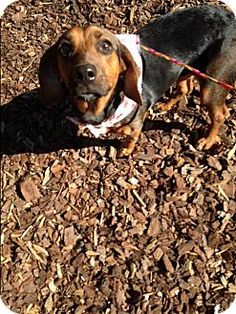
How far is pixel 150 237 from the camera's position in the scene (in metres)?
5.16

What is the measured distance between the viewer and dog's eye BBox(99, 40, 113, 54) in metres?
4.29

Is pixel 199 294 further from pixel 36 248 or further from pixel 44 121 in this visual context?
pixel 44 121

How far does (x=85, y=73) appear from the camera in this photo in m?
4.05

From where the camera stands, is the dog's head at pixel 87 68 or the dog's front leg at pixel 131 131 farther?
the dog's front leg at pixel 131 131

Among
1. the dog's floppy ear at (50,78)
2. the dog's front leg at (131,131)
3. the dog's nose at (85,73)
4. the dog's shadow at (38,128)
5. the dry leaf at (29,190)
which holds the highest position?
the dog's nose at (85,73)

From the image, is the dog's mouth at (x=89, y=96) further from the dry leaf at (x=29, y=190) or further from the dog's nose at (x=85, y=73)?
the dry leaf at (x=29, y=190)

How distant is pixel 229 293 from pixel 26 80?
3.21 m

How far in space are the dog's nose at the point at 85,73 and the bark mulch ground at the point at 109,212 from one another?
61.9 inches

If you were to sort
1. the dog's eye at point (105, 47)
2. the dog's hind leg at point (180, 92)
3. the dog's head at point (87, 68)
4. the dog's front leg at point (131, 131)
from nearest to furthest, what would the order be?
the dog's head at point (87, 68) → the dog's eye at point (105, 47) → the dog's front leg at point (131, 131) → the dog's hind leg at point (180, 92)

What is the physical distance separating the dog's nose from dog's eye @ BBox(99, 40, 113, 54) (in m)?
0.25

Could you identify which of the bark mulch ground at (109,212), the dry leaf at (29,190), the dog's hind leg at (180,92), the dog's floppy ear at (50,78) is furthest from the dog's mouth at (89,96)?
the dog's hind leg at (180,92)

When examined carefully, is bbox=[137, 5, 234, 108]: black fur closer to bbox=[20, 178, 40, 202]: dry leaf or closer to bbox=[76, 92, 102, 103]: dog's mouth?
bbox=[76, 92, 102, 103]: dog's mouth

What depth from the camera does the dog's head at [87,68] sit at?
13.7ft

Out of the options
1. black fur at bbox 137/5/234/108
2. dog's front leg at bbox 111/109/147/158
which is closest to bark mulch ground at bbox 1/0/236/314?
dog's front leg at bbox 111/109/147/158
